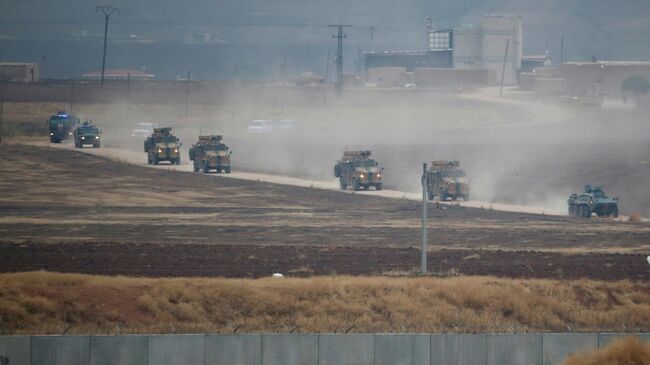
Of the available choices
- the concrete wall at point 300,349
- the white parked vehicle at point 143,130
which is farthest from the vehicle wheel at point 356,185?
the concrete wall at point 300,349

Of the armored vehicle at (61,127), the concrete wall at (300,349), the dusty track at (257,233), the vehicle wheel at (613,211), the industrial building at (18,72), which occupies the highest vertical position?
the industrial building at (18,72)

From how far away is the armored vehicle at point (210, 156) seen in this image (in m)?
94.2

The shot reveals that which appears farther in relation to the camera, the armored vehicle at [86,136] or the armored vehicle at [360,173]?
the armored vehicle at [86,136]

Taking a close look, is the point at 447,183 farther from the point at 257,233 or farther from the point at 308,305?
the point at 308,305

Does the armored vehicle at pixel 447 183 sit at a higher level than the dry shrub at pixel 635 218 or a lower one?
higher

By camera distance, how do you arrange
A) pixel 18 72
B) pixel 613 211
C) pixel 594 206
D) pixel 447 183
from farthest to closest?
pixel 18 72, pixel 447 183, pixel 613 211, pixel 594 206

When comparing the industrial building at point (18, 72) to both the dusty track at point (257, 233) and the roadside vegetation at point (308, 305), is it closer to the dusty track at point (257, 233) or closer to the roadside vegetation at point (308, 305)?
the dusty track at point (257, 233)

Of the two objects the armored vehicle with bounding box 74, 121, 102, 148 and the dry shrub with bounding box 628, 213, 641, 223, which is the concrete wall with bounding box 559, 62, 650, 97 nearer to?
the armored vehicle with bounding box 74, 121, 102, 148

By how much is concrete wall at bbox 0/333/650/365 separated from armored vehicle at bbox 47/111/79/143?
93351mm

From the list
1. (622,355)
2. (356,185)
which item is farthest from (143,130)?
(622,355)

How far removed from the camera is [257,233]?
6262cm

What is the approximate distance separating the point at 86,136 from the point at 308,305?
78456 millimetres

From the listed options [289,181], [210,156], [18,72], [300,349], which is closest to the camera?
[300,349]

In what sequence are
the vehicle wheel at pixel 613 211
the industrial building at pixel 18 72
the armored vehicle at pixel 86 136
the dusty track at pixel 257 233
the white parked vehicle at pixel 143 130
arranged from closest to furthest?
the dusty track at pixel 257 233
the vehicle wheel at pixel 613 211
the armored vehicle at pixel 86 136
the white parked vehicle at pixel 143 130
the industrial building at pixel 18 72
